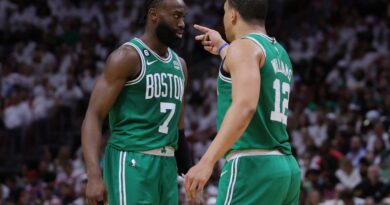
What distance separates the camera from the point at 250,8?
5348 millimetres

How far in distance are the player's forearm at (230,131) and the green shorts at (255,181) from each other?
43 centimetres

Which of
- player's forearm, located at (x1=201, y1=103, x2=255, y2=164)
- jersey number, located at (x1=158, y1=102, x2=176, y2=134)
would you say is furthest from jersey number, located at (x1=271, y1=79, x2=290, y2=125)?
jersey number, located at (x1=158, y1=102, x2=176, y2=134)

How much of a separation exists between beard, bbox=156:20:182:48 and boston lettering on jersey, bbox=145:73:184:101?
0.25 meters

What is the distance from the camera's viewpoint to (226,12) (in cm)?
543

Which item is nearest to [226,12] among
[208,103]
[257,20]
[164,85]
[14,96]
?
[257,20]

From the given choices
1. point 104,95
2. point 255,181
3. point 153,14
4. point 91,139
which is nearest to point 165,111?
point 104,95

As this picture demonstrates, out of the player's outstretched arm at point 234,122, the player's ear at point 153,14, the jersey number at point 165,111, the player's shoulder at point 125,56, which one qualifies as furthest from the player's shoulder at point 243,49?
the player's ear at point 153,14

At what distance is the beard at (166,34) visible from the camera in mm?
6641

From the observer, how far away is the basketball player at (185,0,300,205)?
516cm

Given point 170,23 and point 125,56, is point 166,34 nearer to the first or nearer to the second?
point 170,23

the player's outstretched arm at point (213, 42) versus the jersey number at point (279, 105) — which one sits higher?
the player's outstretched arm at point (213, 42)

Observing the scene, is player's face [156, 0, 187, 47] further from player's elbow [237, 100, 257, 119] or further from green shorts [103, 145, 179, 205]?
player's elbow [237, 100, 257, 119]

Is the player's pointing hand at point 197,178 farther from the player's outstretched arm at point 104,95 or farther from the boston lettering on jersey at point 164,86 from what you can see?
the boston lettering on jersey at point 164,86

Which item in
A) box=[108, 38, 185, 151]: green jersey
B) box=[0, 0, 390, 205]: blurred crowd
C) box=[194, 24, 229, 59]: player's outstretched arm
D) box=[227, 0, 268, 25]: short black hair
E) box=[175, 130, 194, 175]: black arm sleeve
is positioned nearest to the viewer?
box=[227, 0, 268, 25]: short black hair
